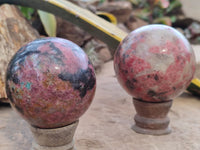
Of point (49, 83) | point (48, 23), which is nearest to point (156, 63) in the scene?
point (49, 83)

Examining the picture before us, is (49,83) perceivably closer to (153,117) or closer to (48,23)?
(153,117)

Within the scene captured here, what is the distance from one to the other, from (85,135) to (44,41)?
77 cm

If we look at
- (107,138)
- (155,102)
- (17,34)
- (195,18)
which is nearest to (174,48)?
(155,102)

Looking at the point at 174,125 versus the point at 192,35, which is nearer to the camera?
the point at 174,125

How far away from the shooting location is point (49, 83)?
50.9 inches

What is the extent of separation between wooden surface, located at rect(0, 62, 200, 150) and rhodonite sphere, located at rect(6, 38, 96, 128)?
42 centimetres

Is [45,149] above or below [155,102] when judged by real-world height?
below

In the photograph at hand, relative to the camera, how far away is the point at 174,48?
1.73m

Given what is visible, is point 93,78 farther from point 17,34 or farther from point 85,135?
point 17,34

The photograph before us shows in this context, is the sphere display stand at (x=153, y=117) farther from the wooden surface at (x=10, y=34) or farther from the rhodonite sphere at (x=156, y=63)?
the wooden surface at (x=10, y=34)

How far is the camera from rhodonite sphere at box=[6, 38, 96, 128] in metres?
1.30

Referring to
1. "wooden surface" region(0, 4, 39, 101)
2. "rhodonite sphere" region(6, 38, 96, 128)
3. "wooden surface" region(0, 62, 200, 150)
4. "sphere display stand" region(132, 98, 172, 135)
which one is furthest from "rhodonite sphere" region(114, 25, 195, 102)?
"wooden surface" region(0, 4, 39, 101)

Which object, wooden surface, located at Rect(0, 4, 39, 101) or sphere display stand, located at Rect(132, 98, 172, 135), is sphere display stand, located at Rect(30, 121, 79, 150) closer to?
sphere display stand, located at Rect(132, 98, 172, 135)

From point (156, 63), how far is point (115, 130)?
2.00 ft
